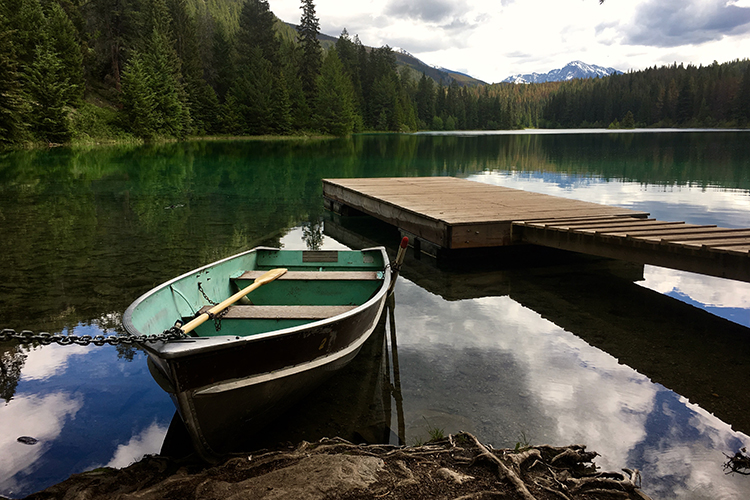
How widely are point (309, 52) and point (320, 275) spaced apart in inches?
3126

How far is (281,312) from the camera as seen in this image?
469 cm

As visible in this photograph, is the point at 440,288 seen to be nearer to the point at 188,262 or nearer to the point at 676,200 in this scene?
the point at 188,262

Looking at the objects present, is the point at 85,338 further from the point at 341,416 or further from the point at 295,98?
the point at 295,98

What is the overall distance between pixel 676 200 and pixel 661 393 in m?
13.7

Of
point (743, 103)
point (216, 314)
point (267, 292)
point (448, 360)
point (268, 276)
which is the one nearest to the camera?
point (216, 314)

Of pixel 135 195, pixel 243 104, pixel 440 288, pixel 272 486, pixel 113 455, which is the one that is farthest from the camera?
pixel 243 104

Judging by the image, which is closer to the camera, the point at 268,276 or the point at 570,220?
the point at 268,276

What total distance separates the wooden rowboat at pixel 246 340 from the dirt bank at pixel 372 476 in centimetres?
35

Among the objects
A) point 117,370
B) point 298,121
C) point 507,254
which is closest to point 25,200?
Answer: point 117,370

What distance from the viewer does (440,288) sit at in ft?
25.5

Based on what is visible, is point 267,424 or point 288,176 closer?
point 267,424

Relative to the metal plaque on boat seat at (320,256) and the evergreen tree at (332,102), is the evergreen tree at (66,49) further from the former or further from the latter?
the metal plaque on boat seat at (320,256)

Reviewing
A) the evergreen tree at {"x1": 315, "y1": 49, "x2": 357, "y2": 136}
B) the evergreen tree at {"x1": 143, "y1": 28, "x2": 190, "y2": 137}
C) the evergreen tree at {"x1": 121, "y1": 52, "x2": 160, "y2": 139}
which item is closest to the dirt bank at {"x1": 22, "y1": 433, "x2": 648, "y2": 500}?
the evergreen tree at {"x1": 121, "y1": 52, "x2": 160, "y2": 139}

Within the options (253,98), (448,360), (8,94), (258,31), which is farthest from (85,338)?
(258,31)
